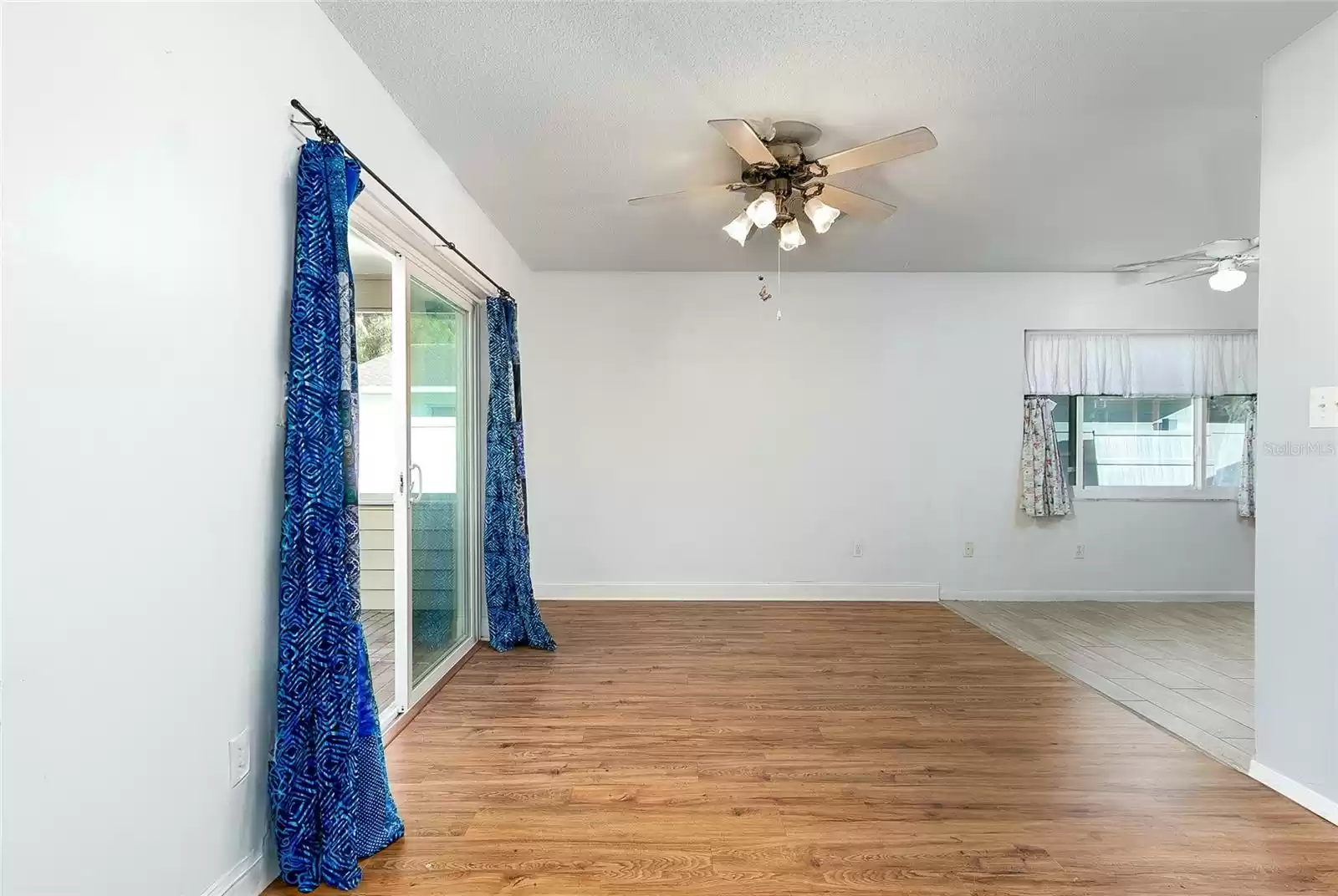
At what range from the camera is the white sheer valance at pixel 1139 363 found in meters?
5.16

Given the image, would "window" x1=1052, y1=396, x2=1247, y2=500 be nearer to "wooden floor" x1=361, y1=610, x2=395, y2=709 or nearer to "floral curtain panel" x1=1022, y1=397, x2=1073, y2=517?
"floral curtain panel" x1=1022, y1=397, x2=1073, y2=517

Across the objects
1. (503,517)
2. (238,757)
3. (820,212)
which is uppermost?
(820,212)

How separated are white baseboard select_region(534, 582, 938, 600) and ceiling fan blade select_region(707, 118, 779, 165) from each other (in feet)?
10.8

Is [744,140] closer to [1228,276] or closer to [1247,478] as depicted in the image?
[1228,276]

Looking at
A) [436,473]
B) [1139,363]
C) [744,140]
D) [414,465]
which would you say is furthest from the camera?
[1139,363]

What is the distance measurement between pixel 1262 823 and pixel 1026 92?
2538 mm

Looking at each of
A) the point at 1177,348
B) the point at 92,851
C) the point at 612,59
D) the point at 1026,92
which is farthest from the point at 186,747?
the point at 1177,348

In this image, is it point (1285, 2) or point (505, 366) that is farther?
point (505, 366)

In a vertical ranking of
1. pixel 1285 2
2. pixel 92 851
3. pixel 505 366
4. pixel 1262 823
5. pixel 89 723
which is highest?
pixel 1285 2

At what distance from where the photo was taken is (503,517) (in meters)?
3.83

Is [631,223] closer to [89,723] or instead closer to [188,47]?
[188,47]

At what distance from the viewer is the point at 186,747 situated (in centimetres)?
147

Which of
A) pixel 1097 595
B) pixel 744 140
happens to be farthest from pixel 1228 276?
pixel 744 140

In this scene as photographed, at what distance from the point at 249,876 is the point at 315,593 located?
723 millimetres
